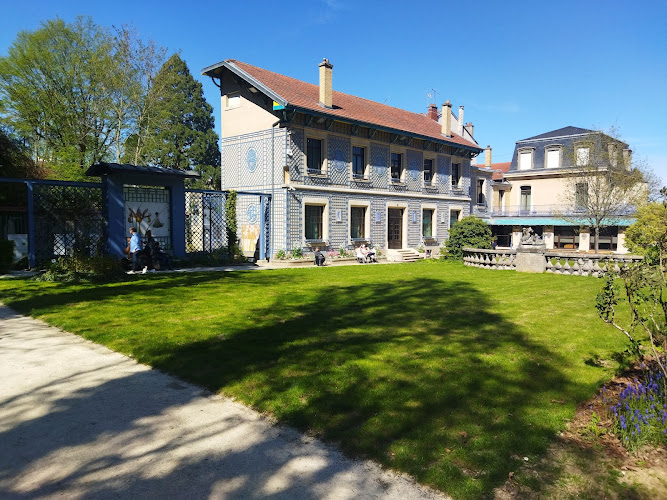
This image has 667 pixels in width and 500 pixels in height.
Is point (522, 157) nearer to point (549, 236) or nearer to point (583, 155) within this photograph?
point (549, 236)

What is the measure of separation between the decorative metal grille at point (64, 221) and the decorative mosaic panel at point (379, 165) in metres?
13.6

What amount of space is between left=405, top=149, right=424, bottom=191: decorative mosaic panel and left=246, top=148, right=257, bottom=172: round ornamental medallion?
9.37 meters

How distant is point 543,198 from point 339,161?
77.9 ft

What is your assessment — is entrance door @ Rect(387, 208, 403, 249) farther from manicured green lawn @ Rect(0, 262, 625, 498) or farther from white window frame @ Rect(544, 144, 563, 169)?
white window frame @ Rect(544, 144, 563, 169)

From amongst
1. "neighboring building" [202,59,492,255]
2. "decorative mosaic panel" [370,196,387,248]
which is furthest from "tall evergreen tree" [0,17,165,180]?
"decorative mosaic panel" [370,196,387,248]

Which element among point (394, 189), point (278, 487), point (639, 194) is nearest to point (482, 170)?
point (639, 194)

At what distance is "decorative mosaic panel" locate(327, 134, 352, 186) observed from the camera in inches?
860

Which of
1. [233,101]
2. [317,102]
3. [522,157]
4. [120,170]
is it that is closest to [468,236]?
[317,102]

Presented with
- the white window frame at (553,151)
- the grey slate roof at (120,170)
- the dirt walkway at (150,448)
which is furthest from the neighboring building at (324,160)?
the dirt walkway at (150,448)

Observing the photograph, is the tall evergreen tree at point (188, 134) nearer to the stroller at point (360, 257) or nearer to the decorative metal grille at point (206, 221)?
the decorative metal grille at point (206, 221)

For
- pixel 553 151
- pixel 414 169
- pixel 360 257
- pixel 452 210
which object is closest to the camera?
pixel 360 257

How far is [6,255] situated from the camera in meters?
14.1

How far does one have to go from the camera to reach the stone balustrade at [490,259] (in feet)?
59.1

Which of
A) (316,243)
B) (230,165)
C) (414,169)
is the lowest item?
(316,243)
